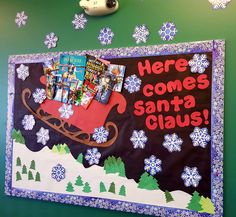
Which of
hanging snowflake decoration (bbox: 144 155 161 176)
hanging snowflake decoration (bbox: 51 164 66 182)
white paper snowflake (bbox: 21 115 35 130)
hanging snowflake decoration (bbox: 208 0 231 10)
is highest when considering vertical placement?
Answer: hanging snowflake decoration (bbox: 208 0 231 10)

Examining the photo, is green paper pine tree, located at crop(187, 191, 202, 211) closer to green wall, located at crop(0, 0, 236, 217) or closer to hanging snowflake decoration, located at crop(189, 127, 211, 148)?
green wall, located at crop(0, 0, 236, 217)

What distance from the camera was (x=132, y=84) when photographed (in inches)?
76.9

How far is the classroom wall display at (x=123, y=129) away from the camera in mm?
1766

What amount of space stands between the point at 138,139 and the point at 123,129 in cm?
12

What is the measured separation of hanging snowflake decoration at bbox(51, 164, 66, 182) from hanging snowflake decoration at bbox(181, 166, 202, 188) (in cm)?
80

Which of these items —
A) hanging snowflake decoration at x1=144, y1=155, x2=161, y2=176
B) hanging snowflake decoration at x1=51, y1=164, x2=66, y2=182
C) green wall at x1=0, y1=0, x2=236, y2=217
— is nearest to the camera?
green wall at x1=0, y1=0, x2=236, y2=217

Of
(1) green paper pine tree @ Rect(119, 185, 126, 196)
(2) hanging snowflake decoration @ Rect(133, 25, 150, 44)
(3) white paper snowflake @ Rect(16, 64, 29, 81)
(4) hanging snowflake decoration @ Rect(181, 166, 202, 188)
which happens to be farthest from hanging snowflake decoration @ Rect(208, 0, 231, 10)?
(3) white paper snowflake @ Rect(16, 64, 29, 81)

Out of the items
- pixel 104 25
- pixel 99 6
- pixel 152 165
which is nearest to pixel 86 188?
pixel 152 165

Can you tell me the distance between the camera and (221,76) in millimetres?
1743

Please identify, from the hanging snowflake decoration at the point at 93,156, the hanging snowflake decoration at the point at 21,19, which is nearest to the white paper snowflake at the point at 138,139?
the hanging snowflake decoration at the point at 93,156

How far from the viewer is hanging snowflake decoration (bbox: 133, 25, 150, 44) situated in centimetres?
195

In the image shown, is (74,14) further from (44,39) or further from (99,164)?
(99,164)

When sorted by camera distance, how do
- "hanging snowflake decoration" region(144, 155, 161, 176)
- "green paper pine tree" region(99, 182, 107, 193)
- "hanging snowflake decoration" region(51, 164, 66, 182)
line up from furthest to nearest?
"hanging snowflake decoration" region(51, 164, 66, 182) → "green paper pine tree" region(99, 182, 107, 193) → "hanging snowflake decoration" region(144, 155, 161, 176)

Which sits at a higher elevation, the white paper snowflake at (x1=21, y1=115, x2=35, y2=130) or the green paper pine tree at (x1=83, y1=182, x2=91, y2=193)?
the white paper snowflake at (x1=21, y1=115, x2=35, y2=130)
